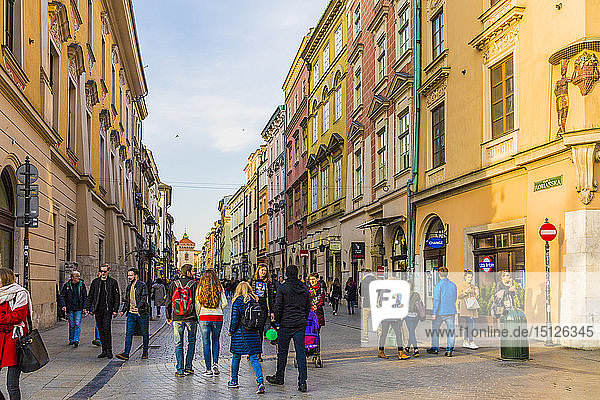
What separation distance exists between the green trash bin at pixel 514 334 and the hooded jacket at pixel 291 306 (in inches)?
164

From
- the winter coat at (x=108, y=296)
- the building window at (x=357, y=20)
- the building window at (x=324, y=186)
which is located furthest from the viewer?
the building window at (x=324, y=186)

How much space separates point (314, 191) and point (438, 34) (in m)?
23.8

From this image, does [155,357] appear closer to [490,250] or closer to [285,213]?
[490,250]

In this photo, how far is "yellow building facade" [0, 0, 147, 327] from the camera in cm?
1728

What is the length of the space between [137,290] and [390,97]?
16922mm

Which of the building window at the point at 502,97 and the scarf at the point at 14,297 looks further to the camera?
the building window at the point at 502,97

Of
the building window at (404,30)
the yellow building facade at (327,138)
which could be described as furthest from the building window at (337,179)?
the building window at (404,30)

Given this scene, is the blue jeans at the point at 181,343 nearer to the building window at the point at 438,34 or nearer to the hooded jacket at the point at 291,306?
the hooded jacket at the point at 291,306

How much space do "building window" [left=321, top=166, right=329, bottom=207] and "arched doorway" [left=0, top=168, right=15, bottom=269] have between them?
25738mm

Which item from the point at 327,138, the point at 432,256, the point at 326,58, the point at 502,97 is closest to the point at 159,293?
the point at 432,256

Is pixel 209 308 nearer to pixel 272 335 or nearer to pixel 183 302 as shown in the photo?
pixel 183 302

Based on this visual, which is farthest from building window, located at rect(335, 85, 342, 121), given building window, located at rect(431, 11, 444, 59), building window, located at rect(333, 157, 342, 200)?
building window, located at rect(431, 11, 444, 59)

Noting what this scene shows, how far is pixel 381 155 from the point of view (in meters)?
30.6

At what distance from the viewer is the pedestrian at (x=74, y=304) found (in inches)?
631
